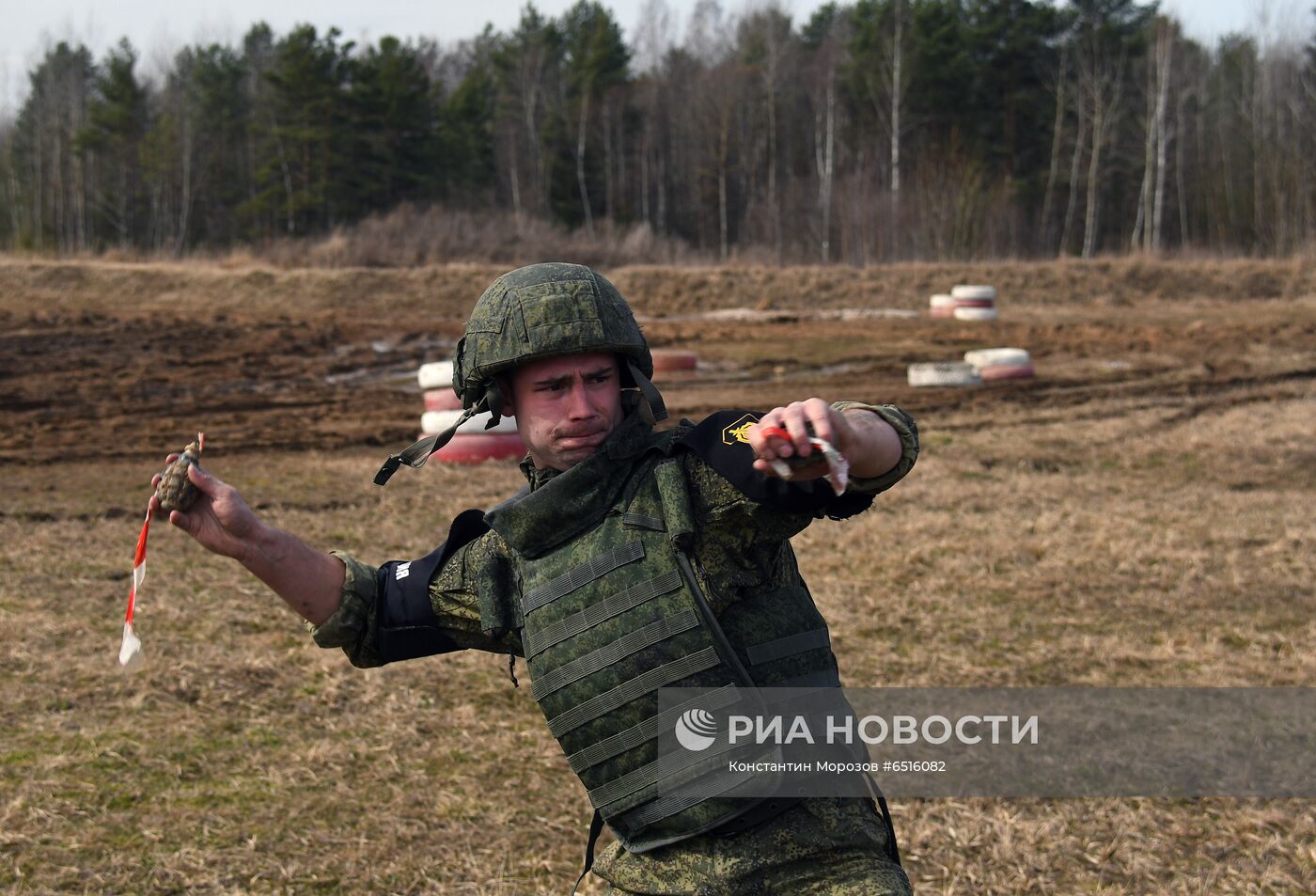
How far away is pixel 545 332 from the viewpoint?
90.8 inches

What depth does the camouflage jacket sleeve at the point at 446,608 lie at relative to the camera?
245 centimetres

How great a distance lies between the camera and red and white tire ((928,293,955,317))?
24.0 meters

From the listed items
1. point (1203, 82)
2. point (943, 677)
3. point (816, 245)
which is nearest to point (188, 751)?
point (943, 677)

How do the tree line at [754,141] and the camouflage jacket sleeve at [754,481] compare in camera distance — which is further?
the tree line at [754,141]

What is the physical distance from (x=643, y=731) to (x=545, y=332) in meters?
0.70

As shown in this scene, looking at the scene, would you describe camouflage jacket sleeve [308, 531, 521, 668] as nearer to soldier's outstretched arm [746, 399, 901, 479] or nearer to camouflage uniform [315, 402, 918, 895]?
camouflage uniform [315, 402, 918, 895]

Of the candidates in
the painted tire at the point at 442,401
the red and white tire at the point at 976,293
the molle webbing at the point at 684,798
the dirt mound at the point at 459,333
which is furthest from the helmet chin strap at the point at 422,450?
the red and white tire at the point at 976,293

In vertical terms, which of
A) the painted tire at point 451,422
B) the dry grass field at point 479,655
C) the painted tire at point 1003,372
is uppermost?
the painted tire at point 451,422

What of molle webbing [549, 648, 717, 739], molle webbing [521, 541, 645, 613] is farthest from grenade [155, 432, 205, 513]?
molle webbing [549, 648, 717, 739]

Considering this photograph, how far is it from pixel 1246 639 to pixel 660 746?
5.01m

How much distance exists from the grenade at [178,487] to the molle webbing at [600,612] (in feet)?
2.14

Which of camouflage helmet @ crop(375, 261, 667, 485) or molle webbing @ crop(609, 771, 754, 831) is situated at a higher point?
camouflage helmet @ crop(375, 261, 667, 485)

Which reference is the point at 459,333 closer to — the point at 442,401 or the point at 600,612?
the point at 442,401

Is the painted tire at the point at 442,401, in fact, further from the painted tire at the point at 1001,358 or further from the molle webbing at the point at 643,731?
the molle webbing at the point at 643,731
